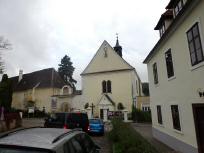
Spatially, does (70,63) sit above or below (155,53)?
above

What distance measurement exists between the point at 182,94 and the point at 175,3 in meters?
5.97

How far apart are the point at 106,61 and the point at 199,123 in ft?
110

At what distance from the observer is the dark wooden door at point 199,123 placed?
949 centimetres

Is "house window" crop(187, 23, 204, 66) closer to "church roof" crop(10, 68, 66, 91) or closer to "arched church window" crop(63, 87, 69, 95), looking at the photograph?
"arched church window" crop(63, 87, 69, 95)

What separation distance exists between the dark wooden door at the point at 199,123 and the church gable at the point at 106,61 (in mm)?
31546

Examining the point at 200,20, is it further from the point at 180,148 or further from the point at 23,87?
the point at 23,87

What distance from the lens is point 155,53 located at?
1675 centimetres

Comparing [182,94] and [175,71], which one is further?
Result: [175,71]

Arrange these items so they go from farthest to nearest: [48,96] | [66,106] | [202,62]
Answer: [48,96] → [66,106] → [202,62]

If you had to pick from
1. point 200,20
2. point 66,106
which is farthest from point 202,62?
Answer: point 66,106

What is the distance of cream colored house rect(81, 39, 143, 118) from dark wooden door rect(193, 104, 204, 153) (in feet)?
97.6

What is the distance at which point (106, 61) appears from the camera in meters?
42.7

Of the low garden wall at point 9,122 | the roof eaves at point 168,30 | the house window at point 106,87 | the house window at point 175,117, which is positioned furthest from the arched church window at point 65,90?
the house window at point 175,117

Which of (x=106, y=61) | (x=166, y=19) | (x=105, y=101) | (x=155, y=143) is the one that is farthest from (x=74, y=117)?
(x=106, y=61)
